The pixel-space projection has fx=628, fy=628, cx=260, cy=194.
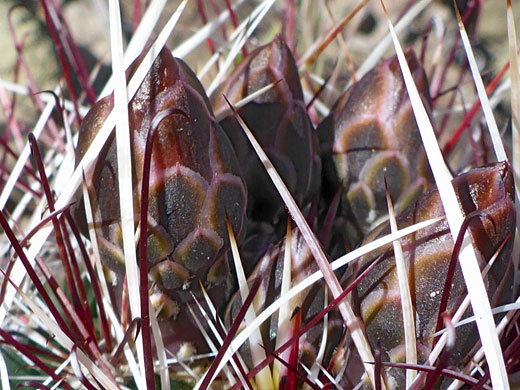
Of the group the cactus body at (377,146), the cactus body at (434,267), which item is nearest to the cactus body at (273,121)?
the cactus body at (377,146)

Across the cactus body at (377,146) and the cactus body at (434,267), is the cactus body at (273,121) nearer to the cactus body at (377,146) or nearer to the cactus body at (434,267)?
the cactus body at (377,146)

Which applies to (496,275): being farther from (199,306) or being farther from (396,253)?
(199,306)

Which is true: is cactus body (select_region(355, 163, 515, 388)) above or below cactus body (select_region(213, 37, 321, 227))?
below

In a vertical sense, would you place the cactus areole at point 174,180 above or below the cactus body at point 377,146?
above

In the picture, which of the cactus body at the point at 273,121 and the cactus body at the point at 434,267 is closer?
the cactus body at the point at 434,267

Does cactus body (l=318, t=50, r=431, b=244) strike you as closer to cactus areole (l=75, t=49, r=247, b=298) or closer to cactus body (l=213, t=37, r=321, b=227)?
cactus body (l=213, t=37, r=321, b=227)

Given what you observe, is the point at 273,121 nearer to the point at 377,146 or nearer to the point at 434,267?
the point at 377,146

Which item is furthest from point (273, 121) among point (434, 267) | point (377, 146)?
point (434, 267)

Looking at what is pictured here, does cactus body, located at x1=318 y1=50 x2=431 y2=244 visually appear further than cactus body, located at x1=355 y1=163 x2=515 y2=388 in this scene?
Yes

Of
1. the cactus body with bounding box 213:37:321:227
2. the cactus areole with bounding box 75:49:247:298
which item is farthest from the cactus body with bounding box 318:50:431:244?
the cactus areole with bounding box 75:49:247:298
